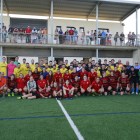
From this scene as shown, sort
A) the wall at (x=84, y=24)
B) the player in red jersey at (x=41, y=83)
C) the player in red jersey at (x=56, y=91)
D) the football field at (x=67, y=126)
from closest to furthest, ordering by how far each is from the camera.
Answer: the football field at (x=67, y=126) < the player in red jersey at (x=56, y=91) < the player in red jersey at (x=41, y=83) < the wall at (x=84, y=24)

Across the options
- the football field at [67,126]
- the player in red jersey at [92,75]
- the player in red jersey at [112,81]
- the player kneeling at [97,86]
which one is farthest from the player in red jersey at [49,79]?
the football field at [67,126]

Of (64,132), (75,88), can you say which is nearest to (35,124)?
(64,132)

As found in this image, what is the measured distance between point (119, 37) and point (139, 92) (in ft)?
30.1

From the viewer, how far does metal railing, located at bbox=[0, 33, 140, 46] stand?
583 inches

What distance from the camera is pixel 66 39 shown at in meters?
15.7

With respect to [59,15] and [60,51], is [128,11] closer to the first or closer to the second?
[59,15]

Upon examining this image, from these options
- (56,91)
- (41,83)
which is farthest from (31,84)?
(56,91)

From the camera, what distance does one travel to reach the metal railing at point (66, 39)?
14.8m

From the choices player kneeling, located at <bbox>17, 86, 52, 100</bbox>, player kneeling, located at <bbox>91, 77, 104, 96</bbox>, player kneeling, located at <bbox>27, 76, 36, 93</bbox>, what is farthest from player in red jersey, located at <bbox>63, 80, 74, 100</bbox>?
player kneeling, located at <bbox>27, 76, 36, 93</bbox>

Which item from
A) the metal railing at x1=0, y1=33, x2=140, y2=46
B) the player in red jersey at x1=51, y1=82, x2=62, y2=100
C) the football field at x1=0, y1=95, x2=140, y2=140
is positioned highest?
the metal railing at x1=0, y1=33, x2=140, y2=46

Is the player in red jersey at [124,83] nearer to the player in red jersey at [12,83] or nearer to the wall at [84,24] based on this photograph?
the player in red jersey at [12,83]

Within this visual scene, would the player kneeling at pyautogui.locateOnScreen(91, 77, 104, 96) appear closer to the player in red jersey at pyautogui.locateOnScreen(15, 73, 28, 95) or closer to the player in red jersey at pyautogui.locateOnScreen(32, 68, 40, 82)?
the player in red jersey at pyautogui.locateOnScreen(32, 68, 40, 82)

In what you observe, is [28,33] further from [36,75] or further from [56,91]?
[56,91]

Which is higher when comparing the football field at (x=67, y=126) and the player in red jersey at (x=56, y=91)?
the player in red jersey at (x=56, y=91)
